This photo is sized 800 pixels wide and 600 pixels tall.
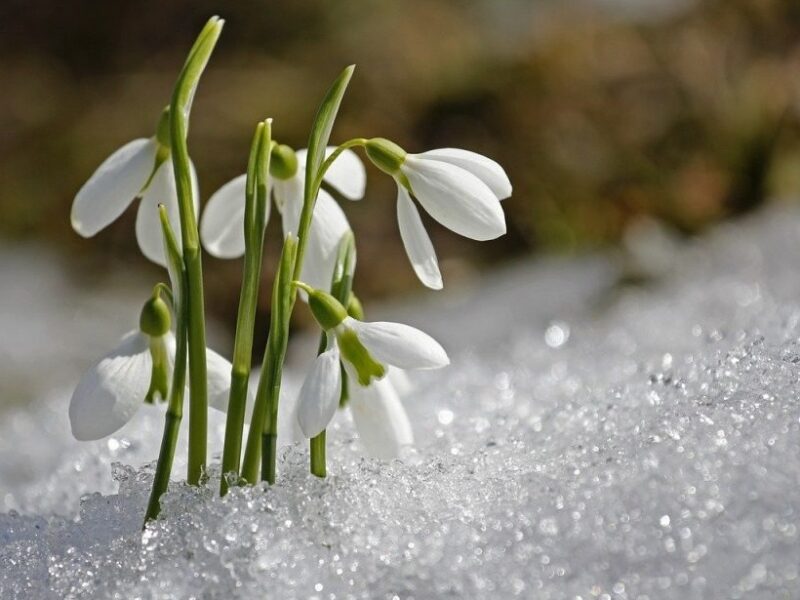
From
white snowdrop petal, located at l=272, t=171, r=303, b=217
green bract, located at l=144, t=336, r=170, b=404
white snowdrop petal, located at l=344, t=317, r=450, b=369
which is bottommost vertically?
green bract, located at l=144, t=336, r=170, b=404

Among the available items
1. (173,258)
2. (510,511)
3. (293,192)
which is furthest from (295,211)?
(510,511)

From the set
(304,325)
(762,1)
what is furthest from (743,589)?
(762,1)

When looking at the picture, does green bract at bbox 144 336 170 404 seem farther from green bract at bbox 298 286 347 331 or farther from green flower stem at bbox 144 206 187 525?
green bract at bbox 298 286 347 331

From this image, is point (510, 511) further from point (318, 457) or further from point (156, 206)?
point (156, 206)

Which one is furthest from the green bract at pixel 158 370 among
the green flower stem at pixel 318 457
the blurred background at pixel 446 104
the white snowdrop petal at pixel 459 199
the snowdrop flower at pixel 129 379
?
the blurred background at pixel 446 104

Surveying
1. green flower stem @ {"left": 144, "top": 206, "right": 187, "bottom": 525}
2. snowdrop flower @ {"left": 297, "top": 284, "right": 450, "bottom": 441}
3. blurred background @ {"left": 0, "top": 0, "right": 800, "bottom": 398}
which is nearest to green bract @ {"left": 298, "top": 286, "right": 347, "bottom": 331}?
snowdrop flower @ {"left": 297, "top": 284, "right": 450, "bottom": 441}

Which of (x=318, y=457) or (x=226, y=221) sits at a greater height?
(x=226, y=221)
